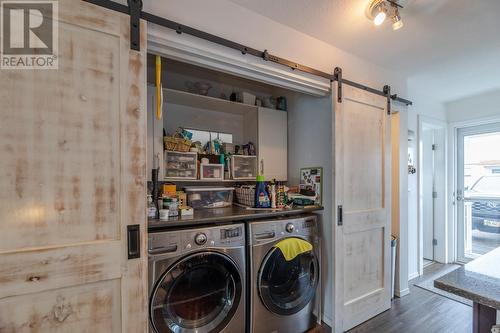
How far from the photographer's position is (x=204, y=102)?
2068mm

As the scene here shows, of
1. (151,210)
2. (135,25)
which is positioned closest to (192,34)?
(135,25)

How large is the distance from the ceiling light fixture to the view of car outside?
116 inches

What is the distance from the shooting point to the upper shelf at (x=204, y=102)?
74.2 inches

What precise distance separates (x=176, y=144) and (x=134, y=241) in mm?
934

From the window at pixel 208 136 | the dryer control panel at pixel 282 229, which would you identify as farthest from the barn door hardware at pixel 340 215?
the window at pixel 208 136

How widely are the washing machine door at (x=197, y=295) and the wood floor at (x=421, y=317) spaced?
89 centimetres

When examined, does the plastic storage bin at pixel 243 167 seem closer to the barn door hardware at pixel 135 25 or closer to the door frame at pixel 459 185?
the barn door hardware at pixel 135 25

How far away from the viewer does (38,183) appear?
2.98ft

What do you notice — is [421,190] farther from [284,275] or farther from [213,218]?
[213,218]

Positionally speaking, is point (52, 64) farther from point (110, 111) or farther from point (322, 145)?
point (322, 145)

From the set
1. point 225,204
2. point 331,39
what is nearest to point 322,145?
point 331,39

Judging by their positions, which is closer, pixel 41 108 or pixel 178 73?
pixel 41 108

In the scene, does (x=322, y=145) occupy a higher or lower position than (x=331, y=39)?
lower

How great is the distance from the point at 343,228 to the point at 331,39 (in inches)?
58.6
